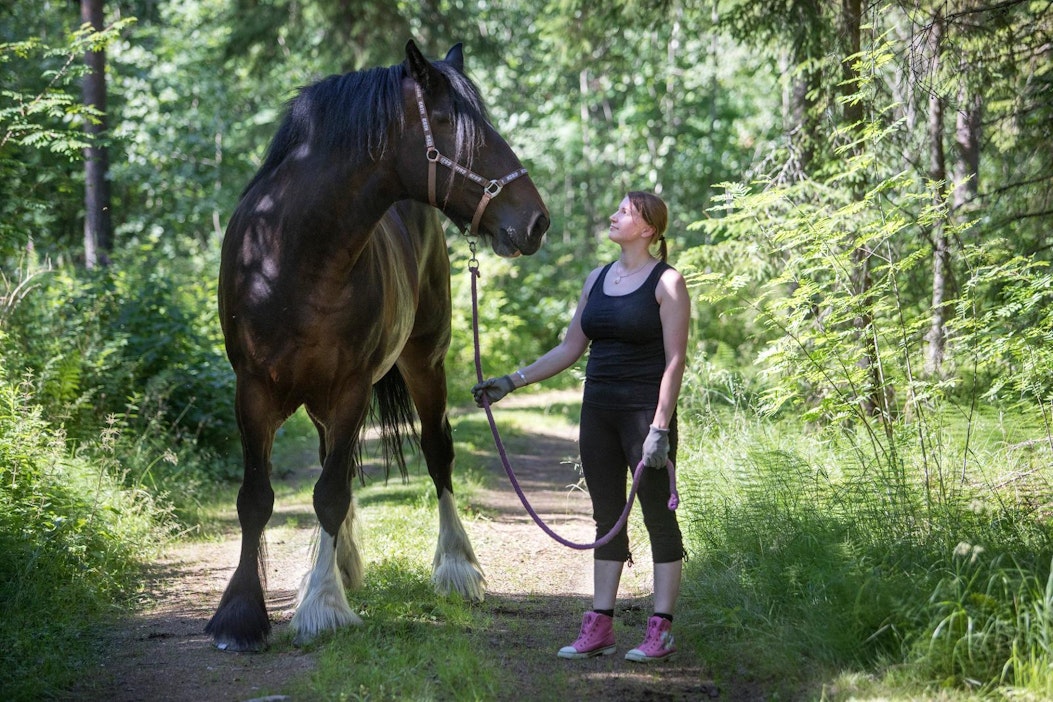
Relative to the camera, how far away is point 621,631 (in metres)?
4.65

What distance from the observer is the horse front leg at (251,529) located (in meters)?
4.40

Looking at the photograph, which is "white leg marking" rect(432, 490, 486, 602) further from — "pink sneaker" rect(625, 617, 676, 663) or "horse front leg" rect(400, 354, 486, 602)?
"pink sneaker" rect(625, 617, 676, 663)

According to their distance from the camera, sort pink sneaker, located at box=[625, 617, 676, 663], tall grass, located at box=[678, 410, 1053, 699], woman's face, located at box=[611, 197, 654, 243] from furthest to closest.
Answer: woman's face, located at box=[611, 197, 654, 243] → pink sneaker, located at box=[625, 617, 676, 663] → tall grass, located at box=[678, 410, 1053, 699]

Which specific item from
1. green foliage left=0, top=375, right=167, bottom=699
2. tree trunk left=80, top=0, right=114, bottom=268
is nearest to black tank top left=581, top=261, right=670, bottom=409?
green foliage left=0, top=375, right=167, bottom=699

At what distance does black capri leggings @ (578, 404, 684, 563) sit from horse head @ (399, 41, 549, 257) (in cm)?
83

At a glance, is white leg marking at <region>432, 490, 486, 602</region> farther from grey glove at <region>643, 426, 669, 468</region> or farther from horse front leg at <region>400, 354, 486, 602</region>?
grey glove at <region>643, 426, 669, 468</region>

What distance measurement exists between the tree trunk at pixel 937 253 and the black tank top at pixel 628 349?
5.56 ft

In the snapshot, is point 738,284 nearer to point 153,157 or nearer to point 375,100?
point 375,100

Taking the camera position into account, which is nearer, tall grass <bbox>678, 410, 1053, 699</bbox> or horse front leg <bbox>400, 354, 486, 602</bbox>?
tall grass <bbox>678, 410, 1053, 699</bbox>

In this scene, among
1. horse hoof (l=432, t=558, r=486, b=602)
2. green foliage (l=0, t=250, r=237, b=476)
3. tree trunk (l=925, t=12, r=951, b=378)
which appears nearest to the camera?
horse hoof (l=432, t=558, r=486, b=602)

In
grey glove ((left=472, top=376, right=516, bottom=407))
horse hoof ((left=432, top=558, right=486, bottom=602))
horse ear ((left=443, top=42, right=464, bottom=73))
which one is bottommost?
horse hoof ((left=432, top=558, right=486, bottom=602))

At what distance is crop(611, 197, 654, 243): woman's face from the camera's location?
4.26 metres

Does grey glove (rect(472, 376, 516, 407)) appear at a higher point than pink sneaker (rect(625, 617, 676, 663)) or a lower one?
higher

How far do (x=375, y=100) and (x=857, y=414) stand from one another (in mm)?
3419
